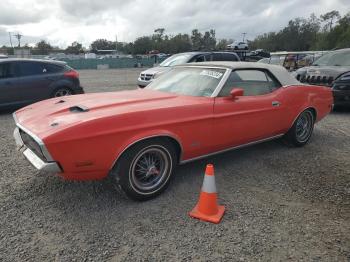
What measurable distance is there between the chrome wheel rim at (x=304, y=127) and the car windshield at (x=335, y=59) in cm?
420

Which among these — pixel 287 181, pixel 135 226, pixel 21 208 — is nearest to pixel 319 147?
pixel 287 181

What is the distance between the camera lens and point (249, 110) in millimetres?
4395

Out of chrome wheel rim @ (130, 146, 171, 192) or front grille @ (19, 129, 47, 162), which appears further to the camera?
chrome wheel rim @ (130, 146, 171, 192)

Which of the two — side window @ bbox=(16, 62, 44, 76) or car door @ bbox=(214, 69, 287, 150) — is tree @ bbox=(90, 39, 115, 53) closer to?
side window @ bbox=(16, 62, 44, 76)

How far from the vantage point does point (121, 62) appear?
4450 centimetres

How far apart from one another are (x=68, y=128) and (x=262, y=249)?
2.04 metres

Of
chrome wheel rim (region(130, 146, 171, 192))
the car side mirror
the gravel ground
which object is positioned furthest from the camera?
the car side mirror

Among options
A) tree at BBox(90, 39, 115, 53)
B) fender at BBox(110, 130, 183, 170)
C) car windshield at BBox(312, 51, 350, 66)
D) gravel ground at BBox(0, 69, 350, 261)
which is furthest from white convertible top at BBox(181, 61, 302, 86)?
tree at BBox(90, 39, 115, 53)

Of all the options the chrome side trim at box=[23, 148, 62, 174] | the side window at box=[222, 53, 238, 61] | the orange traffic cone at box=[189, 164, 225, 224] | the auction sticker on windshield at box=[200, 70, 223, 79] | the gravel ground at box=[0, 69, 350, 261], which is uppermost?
the auction sticker on windshield at box=[200, 70, 223, 79]

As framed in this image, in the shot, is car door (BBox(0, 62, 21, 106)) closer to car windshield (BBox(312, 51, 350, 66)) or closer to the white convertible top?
the white convertible top

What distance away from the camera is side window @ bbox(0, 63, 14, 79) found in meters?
8.05

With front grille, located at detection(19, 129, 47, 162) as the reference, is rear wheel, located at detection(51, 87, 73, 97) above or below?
below

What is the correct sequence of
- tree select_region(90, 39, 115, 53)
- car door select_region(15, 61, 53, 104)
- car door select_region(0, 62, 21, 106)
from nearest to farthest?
1. car door select_region(0, 62, 21, 106)
2. car door select_region(15, 61, 53, 104)
3. tree select_region(90, 39, 115, 53)

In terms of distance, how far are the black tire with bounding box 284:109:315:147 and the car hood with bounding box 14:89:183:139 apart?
2.28 metres
